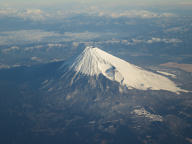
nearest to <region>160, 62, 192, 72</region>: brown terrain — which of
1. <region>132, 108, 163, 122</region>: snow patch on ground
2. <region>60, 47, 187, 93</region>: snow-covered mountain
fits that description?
<region>60, 47, 187, 93</region>: snow-covered mountain

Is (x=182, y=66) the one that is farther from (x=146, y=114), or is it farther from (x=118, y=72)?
(x=146, y=114)

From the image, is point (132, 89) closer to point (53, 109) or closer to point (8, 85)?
point (53, 109)

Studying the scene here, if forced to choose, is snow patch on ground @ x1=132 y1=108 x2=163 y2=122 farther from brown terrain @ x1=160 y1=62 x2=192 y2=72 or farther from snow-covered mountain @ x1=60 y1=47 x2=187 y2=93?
brown terrain @ x1=160 y1=62 x2=192 y2=72

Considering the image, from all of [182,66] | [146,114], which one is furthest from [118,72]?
[182,66]

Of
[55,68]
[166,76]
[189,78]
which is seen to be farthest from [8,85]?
[189,78]

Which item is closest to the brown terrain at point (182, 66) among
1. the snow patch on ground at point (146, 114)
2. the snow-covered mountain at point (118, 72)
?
the snow-covered mountain at point (118, 72)

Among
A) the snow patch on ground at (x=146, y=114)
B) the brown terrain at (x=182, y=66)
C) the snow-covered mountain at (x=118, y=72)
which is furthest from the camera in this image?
the brown terrain at (x=182, y=66)

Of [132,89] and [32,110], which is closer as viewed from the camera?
[32,110]

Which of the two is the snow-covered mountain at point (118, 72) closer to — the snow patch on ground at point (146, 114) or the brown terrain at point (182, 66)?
the snow patch on ground at point (146, 114)

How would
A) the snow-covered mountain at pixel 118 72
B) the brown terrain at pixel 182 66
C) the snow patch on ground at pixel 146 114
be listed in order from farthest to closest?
the brown terrain at pixel 182 66, the snow-covered mountain at pixel 118 72, the snow patch on ground at pixel 146 114
